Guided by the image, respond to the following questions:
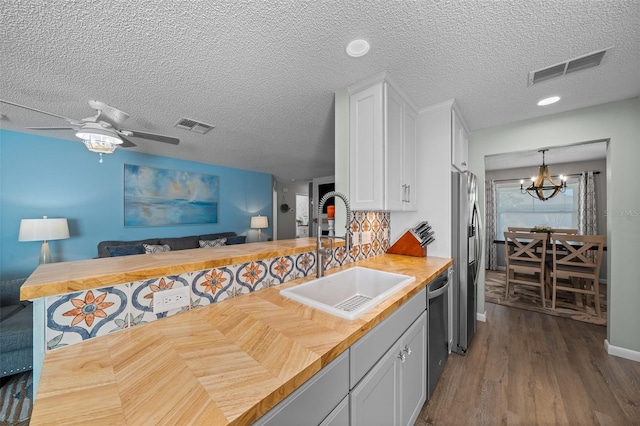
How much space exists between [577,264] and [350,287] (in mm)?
3388

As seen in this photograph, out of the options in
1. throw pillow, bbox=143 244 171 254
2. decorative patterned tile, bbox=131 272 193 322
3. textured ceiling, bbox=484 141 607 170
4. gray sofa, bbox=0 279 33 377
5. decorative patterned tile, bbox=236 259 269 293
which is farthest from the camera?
textured ceiling, bbox=484 141 607 170

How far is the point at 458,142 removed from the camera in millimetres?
2438

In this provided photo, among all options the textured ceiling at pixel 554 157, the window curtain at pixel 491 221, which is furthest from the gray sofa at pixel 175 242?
the window curtain at pixel 491 221

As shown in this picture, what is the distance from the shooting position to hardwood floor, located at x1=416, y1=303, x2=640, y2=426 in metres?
1.54

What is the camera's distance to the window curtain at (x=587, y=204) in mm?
4547

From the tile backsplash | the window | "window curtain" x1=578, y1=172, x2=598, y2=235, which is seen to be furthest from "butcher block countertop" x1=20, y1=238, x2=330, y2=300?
"window curtain" x1=578, y1=172, x2=598, y2=235

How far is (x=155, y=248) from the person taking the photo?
3.68 metres

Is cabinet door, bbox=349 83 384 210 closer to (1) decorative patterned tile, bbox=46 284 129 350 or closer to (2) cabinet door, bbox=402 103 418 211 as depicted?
(2) cabinet door, bbox=402 103 418 211

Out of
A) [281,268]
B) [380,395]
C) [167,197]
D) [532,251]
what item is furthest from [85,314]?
[532,251]

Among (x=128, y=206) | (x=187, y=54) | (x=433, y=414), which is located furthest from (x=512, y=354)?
(x=128, y=206)

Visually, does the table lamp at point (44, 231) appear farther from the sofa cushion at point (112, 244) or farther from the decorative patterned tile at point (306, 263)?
the decorative patterned tile at point (306, 263)

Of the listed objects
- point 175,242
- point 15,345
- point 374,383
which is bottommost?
point 15,345

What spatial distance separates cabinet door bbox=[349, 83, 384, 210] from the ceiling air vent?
5.94ft

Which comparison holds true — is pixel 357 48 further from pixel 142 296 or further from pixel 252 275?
pixel 142 296
